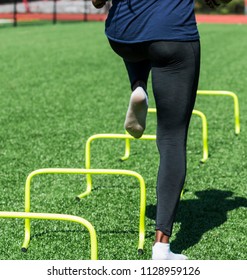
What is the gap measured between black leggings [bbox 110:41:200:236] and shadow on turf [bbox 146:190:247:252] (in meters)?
0.62

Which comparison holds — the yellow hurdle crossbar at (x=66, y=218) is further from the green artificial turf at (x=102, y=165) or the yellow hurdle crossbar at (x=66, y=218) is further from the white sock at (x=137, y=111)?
the green artificial turf at (x=102, y=165)

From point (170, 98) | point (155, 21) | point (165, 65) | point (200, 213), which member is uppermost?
point (155, 21)

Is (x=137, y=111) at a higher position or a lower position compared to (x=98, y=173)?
higher

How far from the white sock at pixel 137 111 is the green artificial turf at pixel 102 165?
2.56ft

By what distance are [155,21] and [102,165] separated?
10.8 feet

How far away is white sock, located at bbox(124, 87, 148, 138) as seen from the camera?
4.27 metres

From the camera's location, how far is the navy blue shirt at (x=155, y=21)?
404 centimetres

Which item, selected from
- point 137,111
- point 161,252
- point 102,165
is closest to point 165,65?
point 137,111

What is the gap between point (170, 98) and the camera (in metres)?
4.12

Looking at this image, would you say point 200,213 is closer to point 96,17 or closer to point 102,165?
point 102,165

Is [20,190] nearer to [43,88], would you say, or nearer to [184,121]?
[184,121]

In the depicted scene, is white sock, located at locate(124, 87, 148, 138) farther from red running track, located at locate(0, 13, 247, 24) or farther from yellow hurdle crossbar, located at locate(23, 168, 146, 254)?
red running track, located at locate(0, 13, 247, 24)

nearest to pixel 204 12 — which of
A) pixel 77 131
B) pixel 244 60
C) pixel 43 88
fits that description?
pixel 244 60

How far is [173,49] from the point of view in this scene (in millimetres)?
4047
